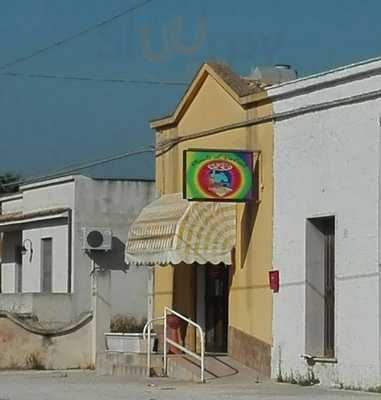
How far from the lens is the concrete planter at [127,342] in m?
26.8

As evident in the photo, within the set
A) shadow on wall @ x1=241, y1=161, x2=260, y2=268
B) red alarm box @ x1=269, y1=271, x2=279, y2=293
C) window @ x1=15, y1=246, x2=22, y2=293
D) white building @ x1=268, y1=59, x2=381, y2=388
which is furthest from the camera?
window @ x1=15, y1=246, x2=22, y2=293

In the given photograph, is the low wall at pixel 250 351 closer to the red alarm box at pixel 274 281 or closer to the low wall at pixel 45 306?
the red alarm box at pixel 274 281

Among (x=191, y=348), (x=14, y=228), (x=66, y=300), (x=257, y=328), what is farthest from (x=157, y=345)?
(x=14, y=228)

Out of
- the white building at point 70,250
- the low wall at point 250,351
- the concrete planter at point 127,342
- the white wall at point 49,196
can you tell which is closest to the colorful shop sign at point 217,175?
the low wall at point 250,351

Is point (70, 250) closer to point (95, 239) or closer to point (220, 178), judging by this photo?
point (95, 239)

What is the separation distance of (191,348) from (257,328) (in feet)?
9.69

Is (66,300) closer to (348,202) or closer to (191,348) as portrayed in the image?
(191,348)

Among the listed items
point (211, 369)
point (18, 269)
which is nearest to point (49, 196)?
point (18, 269)

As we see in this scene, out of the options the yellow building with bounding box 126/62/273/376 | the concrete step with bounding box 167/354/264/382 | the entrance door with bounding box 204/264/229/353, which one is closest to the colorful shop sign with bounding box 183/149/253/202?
the yellow building with bounding box 126/62/273/376

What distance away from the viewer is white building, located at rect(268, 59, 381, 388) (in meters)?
21.8

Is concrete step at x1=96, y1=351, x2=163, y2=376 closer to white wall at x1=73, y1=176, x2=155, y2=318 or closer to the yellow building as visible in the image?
the yellow building

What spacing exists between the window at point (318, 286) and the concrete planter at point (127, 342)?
4218 mm

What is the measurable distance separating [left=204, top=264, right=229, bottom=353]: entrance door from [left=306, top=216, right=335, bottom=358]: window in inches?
161

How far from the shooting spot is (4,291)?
43.7 metres
